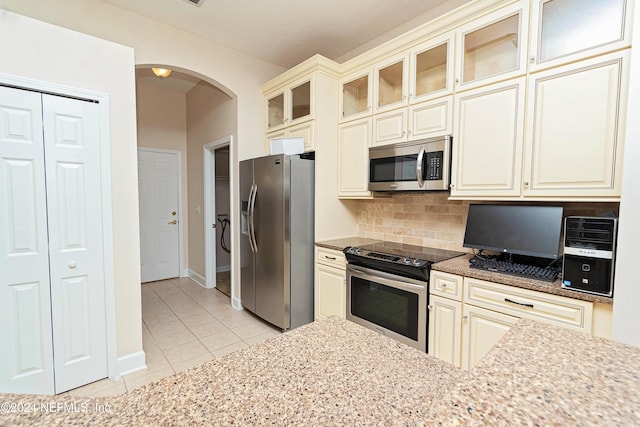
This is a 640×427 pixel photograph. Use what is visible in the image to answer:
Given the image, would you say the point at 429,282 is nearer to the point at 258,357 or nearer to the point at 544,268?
the point at 544,268

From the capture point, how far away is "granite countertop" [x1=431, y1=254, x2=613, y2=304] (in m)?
1.51

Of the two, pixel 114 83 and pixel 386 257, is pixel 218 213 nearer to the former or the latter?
pixel 114 83

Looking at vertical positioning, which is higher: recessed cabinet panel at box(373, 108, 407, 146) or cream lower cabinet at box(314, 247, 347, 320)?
recessed cabinet panel at box(373, 108, 407, 146)

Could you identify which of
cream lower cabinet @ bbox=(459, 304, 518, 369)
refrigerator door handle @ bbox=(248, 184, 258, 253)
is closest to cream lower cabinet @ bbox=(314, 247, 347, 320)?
refrigerator door handle @ bbox=(248, 184, 258, 253)

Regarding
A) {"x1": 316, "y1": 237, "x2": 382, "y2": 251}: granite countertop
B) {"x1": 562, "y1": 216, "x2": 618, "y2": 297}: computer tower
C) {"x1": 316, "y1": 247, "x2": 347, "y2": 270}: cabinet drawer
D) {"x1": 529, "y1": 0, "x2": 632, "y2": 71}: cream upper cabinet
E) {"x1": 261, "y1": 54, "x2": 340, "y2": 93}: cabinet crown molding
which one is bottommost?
{"x1": 316, "y1": 247, "x2": 347, "y2": 270}: cabinet drawer

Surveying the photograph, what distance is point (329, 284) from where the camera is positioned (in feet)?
9.35

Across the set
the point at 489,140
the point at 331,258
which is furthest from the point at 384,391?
the point at 331,258

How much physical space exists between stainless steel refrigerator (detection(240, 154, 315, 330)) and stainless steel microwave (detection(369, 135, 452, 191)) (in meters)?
0.67

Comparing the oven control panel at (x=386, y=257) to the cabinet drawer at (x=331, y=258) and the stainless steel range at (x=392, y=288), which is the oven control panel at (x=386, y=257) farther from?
the cabinet drawer at (x=331, y=258)

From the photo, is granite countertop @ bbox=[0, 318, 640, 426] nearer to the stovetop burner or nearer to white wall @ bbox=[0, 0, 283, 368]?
the stovetop burner

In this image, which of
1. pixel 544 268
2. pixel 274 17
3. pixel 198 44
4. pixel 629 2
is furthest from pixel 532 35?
pixel 198 44

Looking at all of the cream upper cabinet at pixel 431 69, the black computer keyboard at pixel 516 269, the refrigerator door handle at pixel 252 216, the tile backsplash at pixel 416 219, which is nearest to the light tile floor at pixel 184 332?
the refrigerator door handle at pixel 252 216

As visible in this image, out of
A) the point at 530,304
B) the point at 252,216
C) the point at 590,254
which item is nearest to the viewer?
the point at 590,254

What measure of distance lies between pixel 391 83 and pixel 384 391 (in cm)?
257
